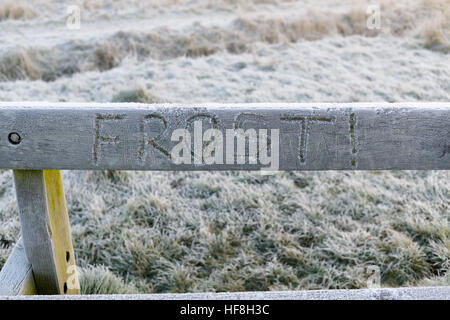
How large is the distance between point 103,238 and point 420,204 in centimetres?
195

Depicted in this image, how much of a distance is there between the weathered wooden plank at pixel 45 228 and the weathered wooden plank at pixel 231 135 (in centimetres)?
18

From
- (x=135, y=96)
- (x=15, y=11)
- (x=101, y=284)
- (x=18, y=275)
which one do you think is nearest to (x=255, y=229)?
(x=101, y=284)

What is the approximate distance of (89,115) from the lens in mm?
1255

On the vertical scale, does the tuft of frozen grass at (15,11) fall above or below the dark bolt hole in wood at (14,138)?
above

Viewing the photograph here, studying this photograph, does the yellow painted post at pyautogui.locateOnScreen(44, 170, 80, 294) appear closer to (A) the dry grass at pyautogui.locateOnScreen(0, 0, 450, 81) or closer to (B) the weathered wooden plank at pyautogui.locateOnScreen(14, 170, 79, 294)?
(B) the weathered wooden plank at pyautogui.locateOnScreen(14, 170, 79, 294)

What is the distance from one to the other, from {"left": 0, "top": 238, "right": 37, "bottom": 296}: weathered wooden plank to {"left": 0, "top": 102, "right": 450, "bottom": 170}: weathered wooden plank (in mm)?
503

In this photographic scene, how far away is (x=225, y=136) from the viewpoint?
1259 millimetres

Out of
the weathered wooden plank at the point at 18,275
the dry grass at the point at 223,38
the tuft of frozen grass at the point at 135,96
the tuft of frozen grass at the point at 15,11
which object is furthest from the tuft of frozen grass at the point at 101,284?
the tuft of frozen grass at the point at 15,11

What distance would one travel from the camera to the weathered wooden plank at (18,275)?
1.50 meters

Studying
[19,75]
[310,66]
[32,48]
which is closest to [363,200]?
[310,66]

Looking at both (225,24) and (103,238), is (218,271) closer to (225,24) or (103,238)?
(103,238)

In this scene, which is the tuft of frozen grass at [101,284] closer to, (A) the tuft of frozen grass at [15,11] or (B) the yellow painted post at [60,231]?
(B) the yellow painted post at [60,231]

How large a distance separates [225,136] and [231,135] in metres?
0.02

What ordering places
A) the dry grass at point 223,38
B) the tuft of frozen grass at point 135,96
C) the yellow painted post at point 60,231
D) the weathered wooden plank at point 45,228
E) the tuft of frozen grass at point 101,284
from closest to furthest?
the weathered wooden plank at point 45,228
the yellow painted post at point 60,231
the tuft of frozen grass at point 101,284
the tuft of frozen grass at point 135,96
the dry grass at point 223,38
